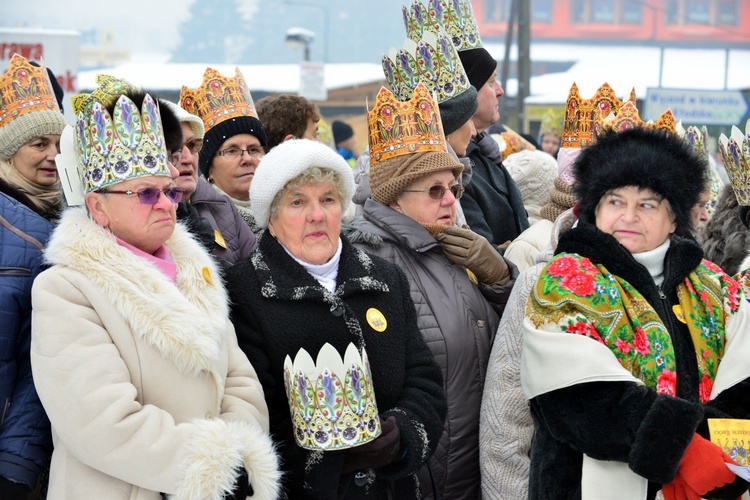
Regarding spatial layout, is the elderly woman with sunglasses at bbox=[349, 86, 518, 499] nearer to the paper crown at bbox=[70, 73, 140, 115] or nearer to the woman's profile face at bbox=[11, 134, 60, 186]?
the paper crown at bbox=[70, 73, 140, 115]

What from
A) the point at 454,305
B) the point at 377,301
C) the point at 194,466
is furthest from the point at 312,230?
the point at 194,466

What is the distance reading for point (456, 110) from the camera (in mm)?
4555

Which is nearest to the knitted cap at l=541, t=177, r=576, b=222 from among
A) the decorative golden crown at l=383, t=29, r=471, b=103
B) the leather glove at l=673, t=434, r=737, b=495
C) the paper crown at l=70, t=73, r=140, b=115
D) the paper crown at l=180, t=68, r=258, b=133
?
the decorative golden crown at l=383, t=29, r=471, b=103

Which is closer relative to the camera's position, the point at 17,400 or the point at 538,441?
the point at 17,400

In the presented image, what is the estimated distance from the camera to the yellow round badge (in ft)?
10.6

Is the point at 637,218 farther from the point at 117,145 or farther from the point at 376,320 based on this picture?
the point at 117,145

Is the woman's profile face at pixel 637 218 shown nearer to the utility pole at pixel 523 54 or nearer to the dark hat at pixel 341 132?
the dark hat at pixel 341 132

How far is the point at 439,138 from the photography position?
4047mm

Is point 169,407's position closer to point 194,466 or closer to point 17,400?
point 194,466

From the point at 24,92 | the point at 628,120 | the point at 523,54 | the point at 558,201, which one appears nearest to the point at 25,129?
the point at 24,92

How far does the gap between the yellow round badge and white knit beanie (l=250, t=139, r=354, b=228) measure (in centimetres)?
47

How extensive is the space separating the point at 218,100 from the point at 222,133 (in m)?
0.18

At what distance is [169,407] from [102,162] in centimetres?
74

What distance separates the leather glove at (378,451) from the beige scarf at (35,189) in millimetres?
1440
